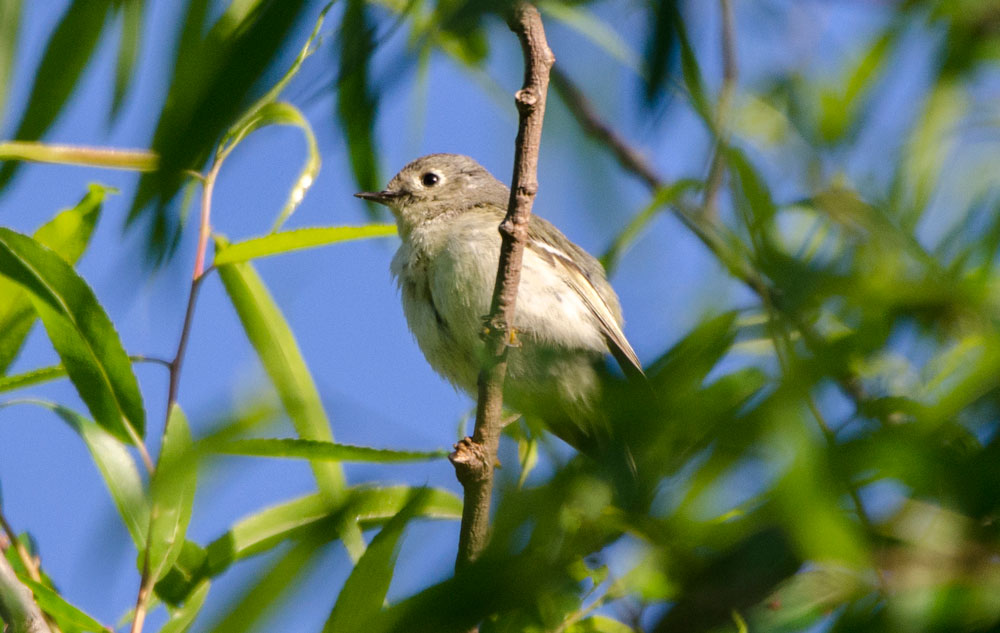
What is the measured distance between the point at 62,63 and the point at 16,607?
3.29ft

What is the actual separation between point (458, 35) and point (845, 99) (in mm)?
409

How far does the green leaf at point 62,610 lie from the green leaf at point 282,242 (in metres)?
0.73

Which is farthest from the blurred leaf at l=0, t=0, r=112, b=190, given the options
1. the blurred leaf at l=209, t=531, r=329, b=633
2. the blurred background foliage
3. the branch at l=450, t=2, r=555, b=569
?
the branch at l=450, t=2, r=555, b=569

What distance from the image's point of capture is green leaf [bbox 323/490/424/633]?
0.93 metres

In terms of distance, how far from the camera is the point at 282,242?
6.98 feet

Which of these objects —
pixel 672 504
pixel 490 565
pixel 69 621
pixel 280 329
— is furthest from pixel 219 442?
pixel 280 329

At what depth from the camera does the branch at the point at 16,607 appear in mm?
1472

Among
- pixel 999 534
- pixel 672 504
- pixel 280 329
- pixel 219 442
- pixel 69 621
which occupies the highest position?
pixel 280 329

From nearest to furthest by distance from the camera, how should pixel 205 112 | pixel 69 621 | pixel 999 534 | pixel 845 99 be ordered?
pixel 205 112 < pixel 999 534 < pixel 845 99 < pixel 69 621

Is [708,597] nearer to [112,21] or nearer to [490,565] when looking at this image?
[490,565]

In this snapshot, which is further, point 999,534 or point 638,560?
point 638,560

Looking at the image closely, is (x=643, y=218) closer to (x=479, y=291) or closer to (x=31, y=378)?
(x=31, y=378)

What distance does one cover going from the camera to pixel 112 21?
86cm

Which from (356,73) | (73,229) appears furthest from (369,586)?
(73,229)
